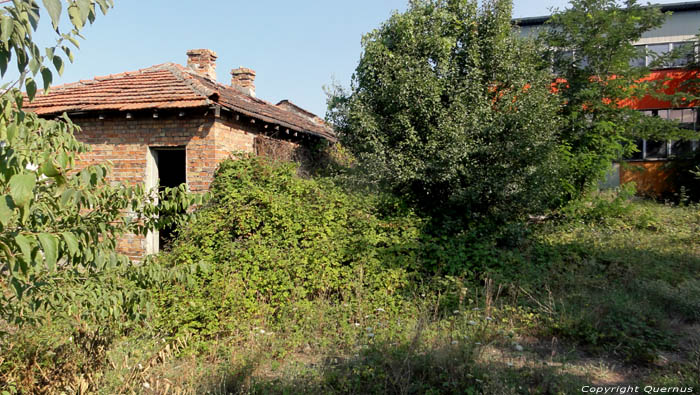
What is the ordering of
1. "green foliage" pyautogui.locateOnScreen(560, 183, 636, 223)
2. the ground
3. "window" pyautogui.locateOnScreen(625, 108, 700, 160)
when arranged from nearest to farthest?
the ground < "green foliage" pyautogui.locateOnScreen(560, 183, 636, 223) < "window" pyautogui.locateOnScreen(625, 108, 700, 160)

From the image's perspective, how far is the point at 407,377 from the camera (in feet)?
13.8

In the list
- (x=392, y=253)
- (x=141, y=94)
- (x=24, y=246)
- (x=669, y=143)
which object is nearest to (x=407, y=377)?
(x=392, y=253)

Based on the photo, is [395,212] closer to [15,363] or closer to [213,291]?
[213,291]

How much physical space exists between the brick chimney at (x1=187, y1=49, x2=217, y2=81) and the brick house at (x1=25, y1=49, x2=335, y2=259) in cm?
134

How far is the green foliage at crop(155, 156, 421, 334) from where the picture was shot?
6.14 m

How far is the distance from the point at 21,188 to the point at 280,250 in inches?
231

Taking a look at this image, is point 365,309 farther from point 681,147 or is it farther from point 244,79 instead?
point 681,147

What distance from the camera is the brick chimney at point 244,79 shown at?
14.2 meters

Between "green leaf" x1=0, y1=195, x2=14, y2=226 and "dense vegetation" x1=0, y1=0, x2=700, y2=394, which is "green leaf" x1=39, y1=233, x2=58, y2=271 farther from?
"green leaf" x1=0, y1=195, x2=14, y2=226

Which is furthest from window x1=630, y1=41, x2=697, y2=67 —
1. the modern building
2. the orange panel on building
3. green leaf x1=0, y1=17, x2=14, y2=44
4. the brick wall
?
green leaf x1=0, y1=17, x2=14, y2=44

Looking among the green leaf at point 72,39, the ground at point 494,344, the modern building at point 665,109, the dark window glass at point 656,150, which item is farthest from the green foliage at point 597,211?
the green leaf at point 72,39

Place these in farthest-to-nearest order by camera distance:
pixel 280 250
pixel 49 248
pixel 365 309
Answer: pixel 280 250, pixel 365 309, pixel 49 248

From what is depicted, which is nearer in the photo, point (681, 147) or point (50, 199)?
point (50, 199)

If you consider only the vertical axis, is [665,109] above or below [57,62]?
above
